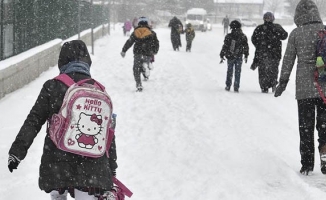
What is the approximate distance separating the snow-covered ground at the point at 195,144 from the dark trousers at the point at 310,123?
335 mm

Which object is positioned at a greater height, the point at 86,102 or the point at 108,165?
the point at 86,102

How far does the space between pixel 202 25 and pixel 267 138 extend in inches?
1713

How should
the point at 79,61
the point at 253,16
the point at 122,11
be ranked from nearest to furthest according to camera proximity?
1. the point at 79,61
2. the point at 122,11
3. the point at 253,16

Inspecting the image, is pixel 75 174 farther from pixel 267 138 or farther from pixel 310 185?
pixel 267 138

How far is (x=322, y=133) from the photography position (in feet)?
18.5

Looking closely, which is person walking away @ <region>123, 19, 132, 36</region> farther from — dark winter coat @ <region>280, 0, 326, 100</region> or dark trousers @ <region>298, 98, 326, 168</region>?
dark trousers @ <region>298, 98, 326, 168</region>

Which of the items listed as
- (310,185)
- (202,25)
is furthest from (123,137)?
(202,25)

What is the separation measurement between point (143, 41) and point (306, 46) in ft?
22.2

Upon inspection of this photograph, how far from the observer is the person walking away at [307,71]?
5.59 meters

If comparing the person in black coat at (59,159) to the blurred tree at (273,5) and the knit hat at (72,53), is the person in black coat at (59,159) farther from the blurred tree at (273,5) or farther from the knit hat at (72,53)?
the blurred tree at (273,5)

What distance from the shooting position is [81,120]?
3.05 meters

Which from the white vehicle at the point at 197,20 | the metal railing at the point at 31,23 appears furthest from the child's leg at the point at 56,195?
the white vehicle at the point at 197,20

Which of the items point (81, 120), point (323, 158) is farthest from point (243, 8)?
point (81, 120)

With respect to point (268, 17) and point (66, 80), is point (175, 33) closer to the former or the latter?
point (268, 17)
